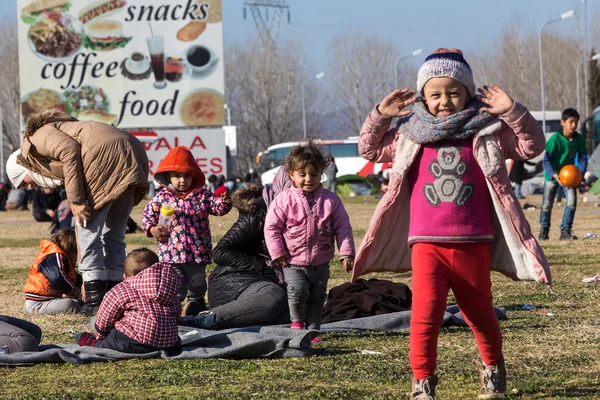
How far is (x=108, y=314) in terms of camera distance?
6410 millimetres

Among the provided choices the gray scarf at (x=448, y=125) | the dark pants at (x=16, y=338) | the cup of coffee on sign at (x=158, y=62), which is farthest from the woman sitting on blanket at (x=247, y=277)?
the cup of coffee on sign at (x=158, y=62)

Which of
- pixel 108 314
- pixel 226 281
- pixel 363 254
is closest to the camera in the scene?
pixel 363 254

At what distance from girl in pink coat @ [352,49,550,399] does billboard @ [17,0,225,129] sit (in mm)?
27202

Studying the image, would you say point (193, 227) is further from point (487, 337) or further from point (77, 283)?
point (487, 337)

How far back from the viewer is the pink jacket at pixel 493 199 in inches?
189

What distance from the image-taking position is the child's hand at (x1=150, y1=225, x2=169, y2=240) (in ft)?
26.4

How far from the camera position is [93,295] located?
8844 millimetres

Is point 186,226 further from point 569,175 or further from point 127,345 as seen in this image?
point 569,175

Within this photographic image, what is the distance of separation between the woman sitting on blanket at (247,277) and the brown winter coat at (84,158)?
1.37m

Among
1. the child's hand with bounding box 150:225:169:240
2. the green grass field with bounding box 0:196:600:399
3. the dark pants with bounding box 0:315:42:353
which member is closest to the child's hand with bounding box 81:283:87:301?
the green grass field with bounding box 0:196:600:399

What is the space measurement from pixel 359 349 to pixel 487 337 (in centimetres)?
178

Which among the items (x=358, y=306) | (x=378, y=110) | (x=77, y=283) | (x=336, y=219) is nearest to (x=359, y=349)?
(x=336, y=219)

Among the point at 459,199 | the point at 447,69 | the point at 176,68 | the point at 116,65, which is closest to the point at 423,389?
the point at 459,199

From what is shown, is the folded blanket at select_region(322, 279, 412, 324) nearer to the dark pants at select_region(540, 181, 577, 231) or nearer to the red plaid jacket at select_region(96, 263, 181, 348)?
the red plaid jacket at select_region(96, 263, 181, 348)
